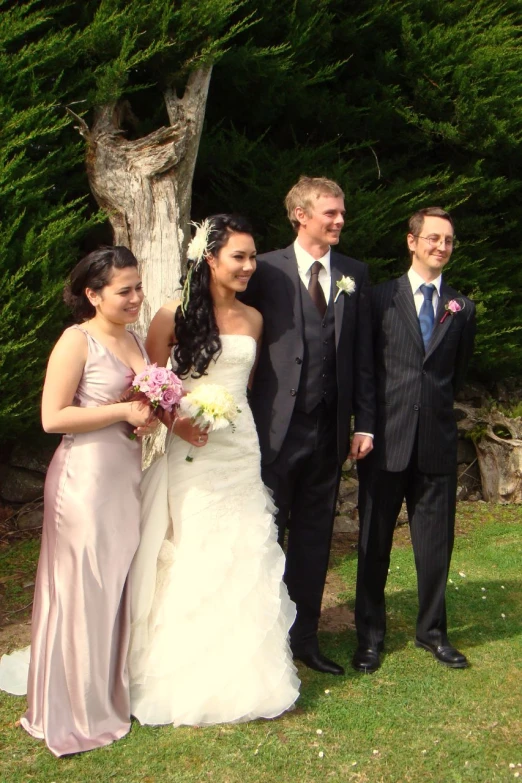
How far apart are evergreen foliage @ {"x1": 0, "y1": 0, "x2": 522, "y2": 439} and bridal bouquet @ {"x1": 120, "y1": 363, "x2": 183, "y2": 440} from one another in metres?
2.03

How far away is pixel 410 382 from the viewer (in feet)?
15.3

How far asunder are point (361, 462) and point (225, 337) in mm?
1145

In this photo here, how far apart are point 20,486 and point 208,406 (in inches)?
136

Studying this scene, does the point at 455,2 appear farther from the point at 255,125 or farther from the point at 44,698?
the point at 44,698

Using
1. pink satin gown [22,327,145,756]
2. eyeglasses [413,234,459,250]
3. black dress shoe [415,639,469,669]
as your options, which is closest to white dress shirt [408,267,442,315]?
eyeglasses [413,234,459,250]

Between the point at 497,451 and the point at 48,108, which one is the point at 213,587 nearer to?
the point at 48,108

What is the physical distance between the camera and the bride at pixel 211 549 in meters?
4.03

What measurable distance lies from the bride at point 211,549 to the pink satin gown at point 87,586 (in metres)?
0.14

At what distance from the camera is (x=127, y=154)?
629 cm

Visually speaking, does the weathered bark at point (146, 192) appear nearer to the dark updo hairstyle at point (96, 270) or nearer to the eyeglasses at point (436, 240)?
the dark updo hairstyle at point (96, 270)

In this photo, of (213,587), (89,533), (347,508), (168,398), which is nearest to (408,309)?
(168,398)

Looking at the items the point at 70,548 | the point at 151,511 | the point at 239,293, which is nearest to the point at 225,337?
the point at 239,293

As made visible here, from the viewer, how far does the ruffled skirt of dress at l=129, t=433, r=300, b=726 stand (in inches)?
158

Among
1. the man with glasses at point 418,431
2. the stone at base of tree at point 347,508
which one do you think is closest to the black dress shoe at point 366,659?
the man with glasses at point 418,431
